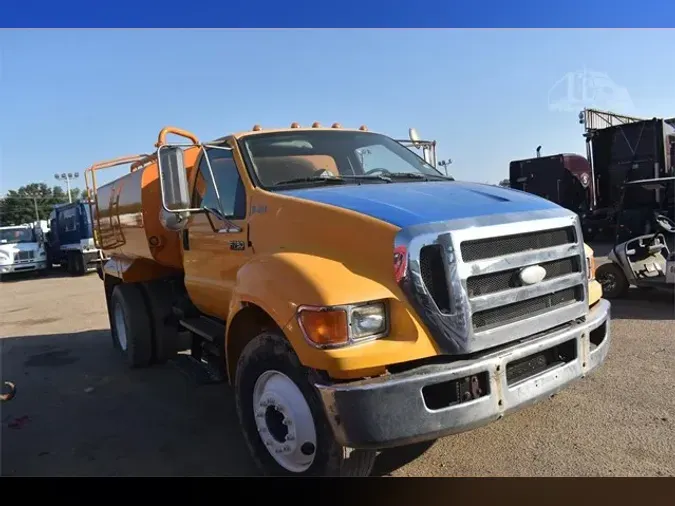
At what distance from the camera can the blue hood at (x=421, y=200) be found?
3174 mm

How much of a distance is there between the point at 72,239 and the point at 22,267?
83.9 inches

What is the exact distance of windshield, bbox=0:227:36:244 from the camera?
74.3ft

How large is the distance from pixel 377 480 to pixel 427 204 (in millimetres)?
1658

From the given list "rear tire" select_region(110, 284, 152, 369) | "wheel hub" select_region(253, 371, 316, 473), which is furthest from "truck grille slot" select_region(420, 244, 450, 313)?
"rear tire" select_region(110, 284, 152, 369)

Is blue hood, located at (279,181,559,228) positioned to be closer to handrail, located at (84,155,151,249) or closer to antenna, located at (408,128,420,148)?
antenna, located at (408,128,420,148)

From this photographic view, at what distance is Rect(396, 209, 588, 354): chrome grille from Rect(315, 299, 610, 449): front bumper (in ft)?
0.39

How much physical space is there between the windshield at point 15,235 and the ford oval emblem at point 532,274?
77.4 ft

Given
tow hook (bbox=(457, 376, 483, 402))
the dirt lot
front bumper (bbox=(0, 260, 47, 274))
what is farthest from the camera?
front bumper (bbox=(0, 260, 47, 274))

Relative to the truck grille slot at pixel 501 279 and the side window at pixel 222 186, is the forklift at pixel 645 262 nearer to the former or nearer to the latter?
the truck grille slot at pixel 501 279

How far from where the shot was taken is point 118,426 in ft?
15.5

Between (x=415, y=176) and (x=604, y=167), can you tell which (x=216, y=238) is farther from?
(x=604, y=167)

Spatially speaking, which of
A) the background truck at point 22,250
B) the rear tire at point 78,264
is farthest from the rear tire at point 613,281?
the background truck at point 22,250

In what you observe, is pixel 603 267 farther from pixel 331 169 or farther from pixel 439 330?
pixel 439 330

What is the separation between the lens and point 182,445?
4266 millimetres
